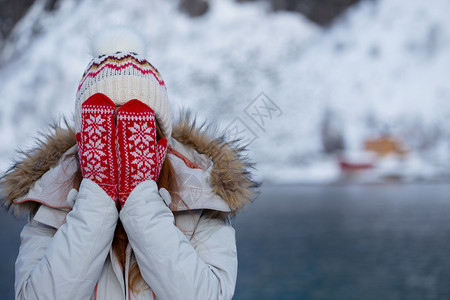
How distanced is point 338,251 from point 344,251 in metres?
0.16

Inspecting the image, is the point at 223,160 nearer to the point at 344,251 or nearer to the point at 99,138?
the point at 99,138

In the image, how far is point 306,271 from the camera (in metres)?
11.8

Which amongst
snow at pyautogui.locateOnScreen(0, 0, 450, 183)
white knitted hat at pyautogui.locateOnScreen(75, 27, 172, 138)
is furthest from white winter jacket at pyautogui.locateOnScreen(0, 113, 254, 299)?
snow at pyautogui.locateOnScreen(0, 0, 450, 183)

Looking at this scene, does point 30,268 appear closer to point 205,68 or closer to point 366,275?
point 366,275

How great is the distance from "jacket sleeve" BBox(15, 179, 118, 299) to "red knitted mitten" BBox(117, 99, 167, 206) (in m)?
0.06

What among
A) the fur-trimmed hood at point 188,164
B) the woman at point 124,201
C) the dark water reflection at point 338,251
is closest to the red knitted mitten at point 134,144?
the woman at point 124,201

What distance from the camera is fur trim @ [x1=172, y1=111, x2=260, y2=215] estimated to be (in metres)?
1.15

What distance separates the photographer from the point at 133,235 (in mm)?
1024

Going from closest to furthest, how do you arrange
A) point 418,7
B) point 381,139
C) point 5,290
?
point 5,290 < point 381,139 < point 418,7

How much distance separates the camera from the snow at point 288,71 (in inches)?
1636

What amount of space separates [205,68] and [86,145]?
4926 centimetres

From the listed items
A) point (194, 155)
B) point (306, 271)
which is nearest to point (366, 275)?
point (306, 271)

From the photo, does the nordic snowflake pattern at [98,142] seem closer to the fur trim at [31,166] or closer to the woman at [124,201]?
the woman at [124,201]

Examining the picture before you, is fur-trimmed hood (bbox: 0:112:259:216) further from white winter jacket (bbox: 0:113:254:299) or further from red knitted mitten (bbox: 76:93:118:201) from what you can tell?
red knitted mitten (bbox: 76:93:118:201)
